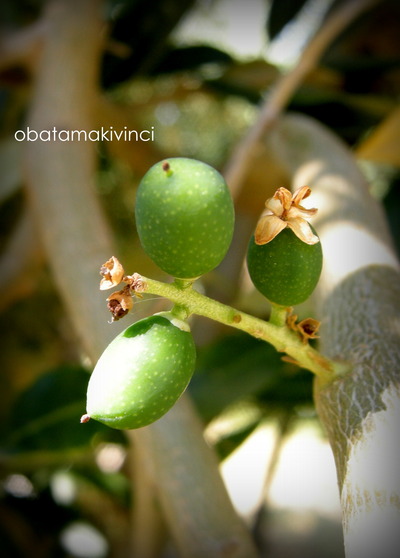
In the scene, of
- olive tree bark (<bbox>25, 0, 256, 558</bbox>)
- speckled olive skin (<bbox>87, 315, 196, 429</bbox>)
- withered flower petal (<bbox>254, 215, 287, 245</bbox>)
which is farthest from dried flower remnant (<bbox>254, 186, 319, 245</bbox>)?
olive tree bark (<bbox>25, 0, 256, 558</bbox>)

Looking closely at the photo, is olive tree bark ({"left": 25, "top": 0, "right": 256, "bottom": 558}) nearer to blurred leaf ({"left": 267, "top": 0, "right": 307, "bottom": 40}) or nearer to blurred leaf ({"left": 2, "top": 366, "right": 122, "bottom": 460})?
blurred leaf ({"left": 2, "top": 366, "right": 122, "bottom": 460})

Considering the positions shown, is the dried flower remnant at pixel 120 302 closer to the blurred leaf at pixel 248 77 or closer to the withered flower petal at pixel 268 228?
the withered flower petal at pixel 268 228

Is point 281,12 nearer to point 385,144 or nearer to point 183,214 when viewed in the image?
point 385,144

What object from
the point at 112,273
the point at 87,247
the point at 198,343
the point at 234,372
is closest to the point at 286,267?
the point at 112,273

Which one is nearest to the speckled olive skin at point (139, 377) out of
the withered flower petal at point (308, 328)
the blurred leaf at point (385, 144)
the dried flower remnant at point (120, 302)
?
the dried flower remnant at point (120, 302)

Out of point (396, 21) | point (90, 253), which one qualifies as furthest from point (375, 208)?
point (396, 21)

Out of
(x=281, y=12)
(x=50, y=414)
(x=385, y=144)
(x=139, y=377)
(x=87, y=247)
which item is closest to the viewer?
(x=139, y=377)
